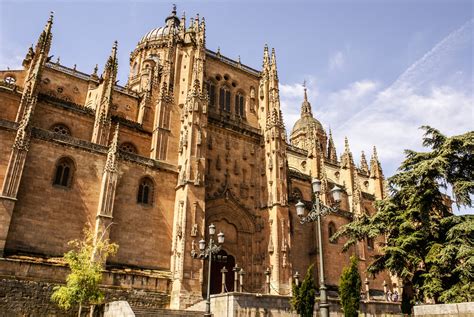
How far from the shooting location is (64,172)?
83.7ft

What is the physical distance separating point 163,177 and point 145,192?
5.83ft

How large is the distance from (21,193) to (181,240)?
1001 cm

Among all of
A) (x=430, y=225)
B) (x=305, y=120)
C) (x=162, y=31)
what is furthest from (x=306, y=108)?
(x=430, y=225)

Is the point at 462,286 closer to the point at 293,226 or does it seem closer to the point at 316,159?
the point at 293,226

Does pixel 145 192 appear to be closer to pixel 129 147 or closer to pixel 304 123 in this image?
pixel 129 147

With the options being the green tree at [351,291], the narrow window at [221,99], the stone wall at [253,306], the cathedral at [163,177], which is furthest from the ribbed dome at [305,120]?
the green tree at [351,291]

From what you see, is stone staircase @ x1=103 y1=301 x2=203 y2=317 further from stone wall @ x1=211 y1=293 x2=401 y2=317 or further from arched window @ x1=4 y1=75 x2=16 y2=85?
arched window @ x1=4 y1=75 x2=16 y2=85

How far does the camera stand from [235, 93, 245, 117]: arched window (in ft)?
125

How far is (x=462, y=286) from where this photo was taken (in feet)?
61.1

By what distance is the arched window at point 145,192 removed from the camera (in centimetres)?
2783

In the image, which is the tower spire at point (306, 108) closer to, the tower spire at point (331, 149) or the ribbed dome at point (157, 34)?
the tower spire at point (331, 149)

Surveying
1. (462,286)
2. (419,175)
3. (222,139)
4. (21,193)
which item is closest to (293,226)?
(222,139)

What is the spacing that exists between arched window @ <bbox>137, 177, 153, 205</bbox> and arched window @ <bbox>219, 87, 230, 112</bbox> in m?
11.7

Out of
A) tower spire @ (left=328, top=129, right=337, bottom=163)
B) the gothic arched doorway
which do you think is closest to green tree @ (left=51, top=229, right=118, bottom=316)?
the gothic arched doorway
